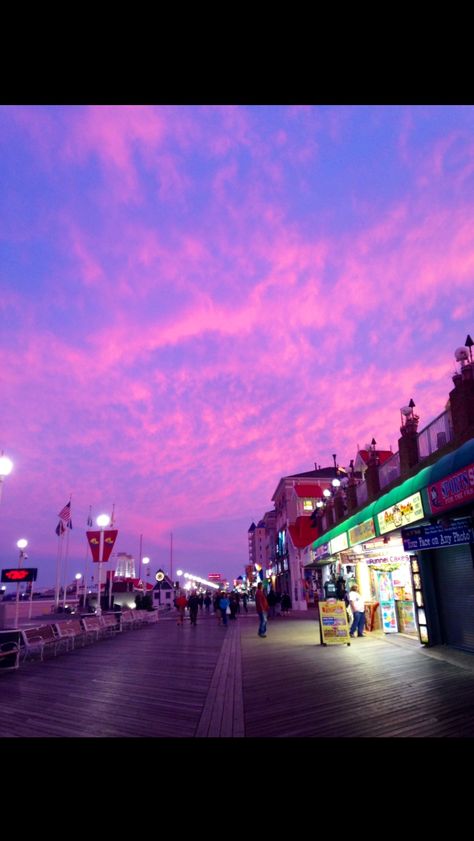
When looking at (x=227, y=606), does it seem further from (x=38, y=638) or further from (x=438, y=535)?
(x=438, y=535)

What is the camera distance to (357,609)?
16266 millimetres

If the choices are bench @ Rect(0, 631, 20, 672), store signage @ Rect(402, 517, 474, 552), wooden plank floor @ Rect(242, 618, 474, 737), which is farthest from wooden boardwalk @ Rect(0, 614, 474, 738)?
store signage @ Rect(402, 517, 474, 552)

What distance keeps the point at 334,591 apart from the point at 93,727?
82.7 feet

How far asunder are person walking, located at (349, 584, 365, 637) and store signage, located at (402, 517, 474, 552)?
4.60 meters

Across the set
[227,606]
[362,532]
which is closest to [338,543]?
[362,532]

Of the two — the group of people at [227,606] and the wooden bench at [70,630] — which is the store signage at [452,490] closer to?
the group of people at [227,606]

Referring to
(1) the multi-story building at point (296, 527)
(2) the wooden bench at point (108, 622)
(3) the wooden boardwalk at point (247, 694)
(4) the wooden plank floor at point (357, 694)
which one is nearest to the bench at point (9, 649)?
(3) the wooden boardwalk at point (247, 694)

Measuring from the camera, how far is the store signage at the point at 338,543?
2050 centimetres

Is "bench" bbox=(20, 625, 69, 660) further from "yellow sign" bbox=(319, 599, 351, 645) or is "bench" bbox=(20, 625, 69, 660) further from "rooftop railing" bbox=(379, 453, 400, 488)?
"rooftop railing" bbox=(379, 453, 400, 488)

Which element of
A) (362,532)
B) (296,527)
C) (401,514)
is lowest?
(362,532)

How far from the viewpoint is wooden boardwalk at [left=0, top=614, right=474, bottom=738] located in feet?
20.9

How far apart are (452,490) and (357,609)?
8685 millimetres
